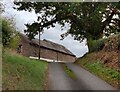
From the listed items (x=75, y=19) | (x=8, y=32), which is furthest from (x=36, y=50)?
(x=8, y=32)

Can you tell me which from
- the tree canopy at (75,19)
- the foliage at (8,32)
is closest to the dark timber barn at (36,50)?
the tree canopy at (75,19)

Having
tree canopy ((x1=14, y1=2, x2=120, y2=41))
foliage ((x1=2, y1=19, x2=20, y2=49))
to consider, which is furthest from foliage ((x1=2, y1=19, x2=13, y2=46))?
tree canopy ((x1=14, y1=2, x2=120, y2=41))

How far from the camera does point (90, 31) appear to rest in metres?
43.7

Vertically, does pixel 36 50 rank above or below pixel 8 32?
below

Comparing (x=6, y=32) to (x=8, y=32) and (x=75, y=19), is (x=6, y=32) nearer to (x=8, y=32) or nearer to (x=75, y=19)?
(x=8, y=32)

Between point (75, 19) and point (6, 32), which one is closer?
point (6, 32)

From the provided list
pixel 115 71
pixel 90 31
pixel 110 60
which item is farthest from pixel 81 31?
pixel 115 71

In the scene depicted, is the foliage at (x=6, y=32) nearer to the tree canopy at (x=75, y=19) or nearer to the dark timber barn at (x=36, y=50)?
the tree canopy at (x=75, y=19)

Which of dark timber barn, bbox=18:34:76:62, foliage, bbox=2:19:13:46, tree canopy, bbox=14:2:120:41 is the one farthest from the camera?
dark timber barn, bbox=18:34:76:62

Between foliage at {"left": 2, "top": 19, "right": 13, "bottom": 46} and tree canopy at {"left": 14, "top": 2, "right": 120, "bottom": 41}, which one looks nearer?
foliage at {"left": 2, "top": 19, "right": 13, "bottom": 46}

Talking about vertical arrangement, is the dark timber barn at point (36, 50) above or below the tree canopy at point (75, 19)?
below

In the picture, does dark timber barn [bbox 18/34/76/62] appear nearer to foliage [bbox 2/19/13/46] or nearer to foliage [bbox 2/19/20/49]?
foliage [bbox 2/19/20/49]

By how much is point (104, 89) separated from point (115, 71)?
457 cm

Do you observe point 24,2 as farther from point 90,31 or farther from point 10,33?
point 10,33
